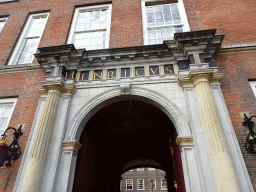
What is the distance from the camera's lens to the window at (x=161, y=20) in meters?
8.12

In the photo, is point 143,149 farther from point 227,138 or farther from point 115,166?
point 227,138

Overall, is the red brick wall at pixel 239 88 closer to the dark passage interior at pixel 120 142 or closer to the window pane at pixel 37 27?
the dark passage interior at pixel 120 142

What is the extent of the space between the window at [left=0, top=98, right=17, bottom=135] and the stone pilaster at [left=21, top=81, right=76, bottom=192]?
1.37 metres

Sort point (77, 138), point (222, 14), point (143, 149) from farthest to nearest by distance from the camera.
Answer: point (143, 149)
point (222, 14)
point (77, 138)

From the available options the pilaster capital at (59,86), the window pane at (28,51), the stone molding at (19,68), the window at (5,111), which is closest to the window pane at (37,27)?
the window pane at (28,51)

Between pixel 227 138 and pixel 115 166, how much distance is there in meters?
8.19

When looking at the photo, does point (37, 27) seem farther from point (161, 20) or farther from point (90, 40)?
point (161, 20)

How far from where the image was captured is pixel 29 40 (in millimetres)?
9344

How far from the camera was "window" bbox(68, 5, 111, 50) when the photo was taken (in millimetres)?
8375

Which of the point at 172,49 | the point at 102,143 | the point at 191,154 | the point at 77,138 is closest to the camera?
the point at 191,154

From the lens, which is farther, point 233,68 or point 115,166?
point 115,166

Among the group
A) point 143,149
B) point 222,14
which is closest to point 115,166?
point 143,149

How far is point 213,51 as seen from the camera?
6.66m

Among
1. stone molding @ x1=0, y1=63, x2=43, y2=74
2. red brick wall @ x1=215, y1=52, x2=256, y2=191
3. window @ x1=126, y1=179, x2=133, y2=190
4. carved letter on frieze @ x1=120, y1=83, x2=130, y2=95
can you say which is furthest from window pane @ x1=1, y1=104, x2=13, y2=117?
window @ x1=126, y1=179, x2=133, y2=190
